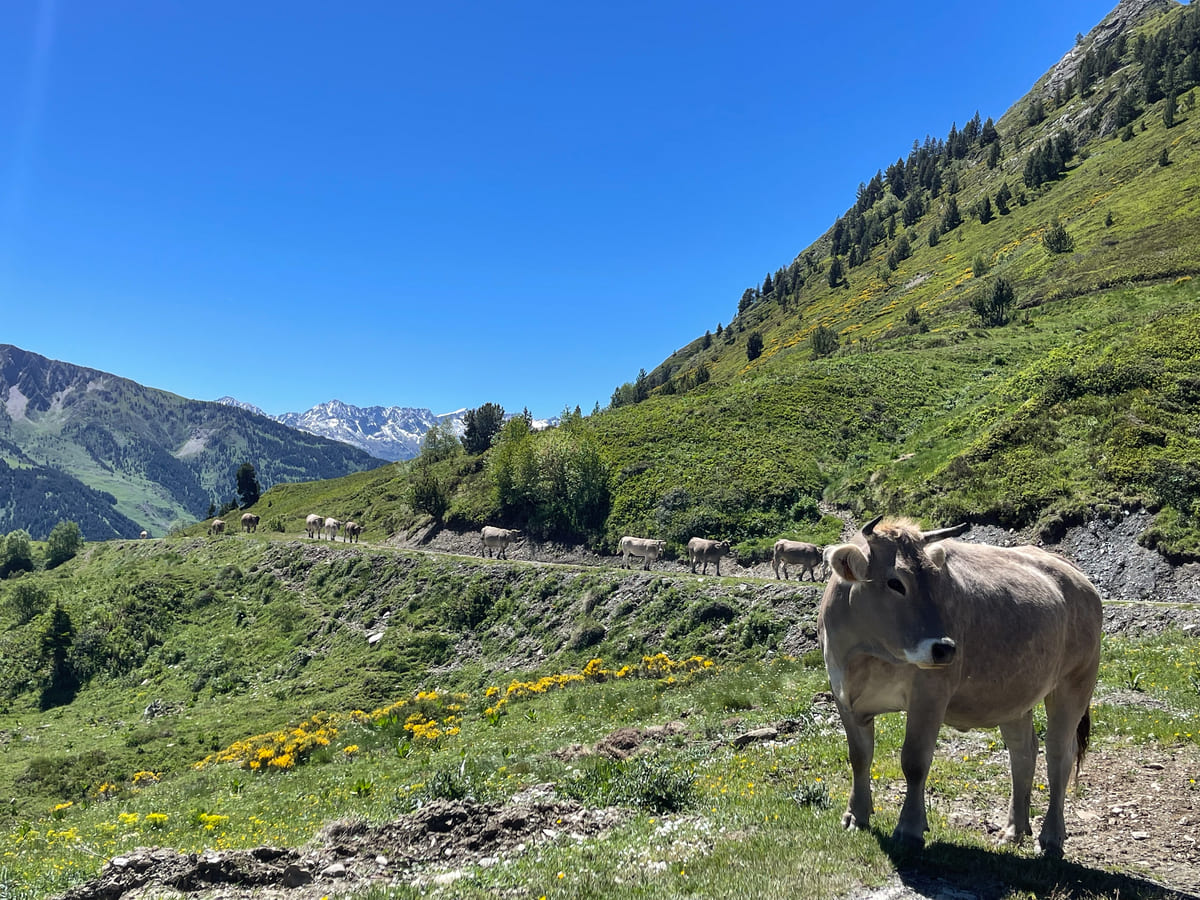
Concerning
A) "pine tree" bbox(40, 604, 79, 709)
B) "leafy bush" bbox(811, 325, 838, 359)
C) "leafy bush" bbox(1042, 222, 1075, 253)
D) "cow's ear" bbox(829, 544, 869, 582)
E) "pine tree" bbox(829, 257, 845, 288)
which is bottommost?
"pine tree" bbox(40, 604, 79, 709)

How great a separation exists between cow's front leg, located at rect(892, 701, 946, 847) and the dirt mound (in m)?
3.78

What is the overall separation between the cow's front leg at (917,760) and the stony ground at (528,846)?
1.38ft

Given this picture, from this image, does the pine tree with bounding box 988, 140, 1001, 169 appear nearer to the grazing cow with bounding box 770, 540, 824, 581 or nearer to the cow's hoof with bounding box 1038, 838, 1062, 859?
the grazing cow with bounding box 770, 540, 824, 581

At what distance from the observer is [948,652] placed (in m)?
5.42

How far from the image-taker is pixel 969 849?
20.5ft

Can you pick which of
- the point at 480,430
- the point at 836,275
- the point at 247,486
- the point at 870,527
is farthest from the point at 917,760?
the point at 836,275

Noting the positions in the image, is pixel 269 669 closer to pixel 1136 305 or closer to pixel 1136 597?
pixel 1136 597

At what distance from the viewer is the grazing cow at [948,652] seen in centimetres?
597

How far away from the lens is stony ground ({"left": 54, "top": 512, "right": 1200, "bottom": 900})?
6.20 meters

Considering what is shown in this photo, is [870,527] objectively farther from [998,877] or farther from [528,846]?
[528,846]

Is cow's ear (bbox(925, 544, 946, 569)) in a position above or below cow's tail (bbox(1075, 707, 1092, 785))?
above

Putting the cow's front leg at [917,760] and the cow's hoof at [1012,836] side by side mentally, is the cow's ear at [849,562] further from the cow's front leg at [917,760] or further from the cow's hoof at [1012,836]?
the cow's hoof at [1012,836]

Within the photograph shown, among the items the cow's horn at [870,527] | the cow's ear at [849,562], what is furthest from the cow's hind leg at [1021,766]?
the cow's horn at [870,527]

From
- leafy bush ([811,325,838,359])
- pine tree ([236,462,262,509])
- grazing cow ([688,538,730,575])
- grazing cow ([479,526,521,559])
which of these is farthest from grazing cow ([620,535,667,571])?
pine tree ([236,462,262,509])
